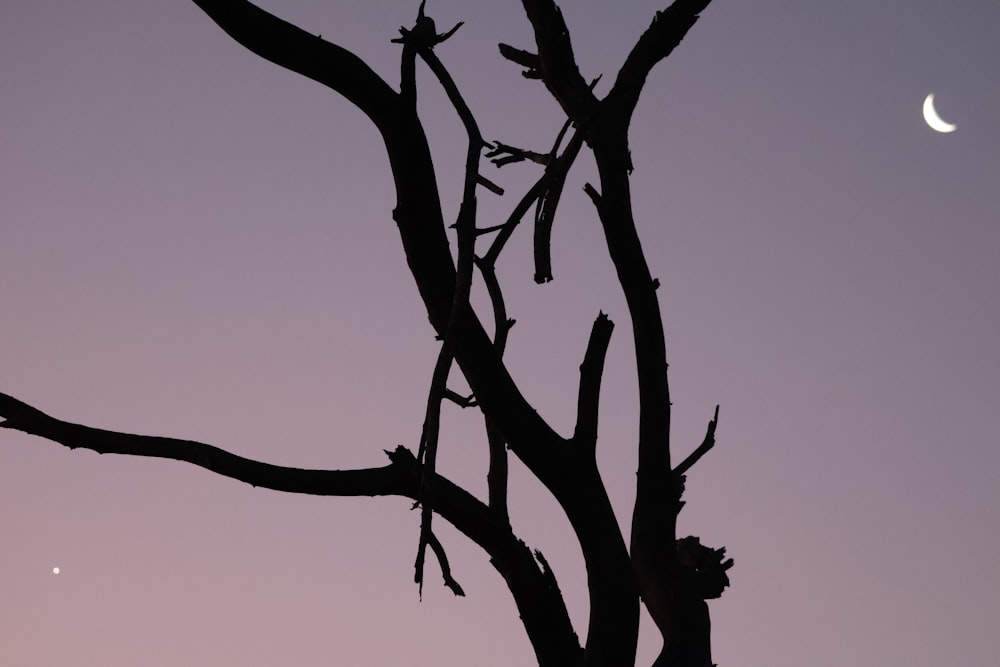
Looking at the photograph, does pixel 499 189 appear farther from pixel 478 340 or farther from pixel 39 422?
pixel 39 422

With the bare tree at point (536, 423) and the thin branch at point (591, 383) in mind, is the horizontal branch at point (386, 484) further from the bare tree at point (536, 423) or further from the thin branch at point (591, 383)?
the thin branch at point (591, 383)

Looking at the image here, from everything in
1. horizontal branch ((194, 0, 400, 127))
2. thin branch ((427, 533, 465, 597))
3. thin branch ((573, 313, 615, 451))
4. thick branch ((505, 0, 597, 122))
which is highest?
thick branch ((505, 0, 597, 122))

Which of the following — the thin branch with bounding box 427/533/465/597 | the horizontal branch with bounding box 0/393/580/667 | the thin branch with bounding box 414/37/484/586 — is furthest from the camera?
the horizontal branch with bounding box 0/393/580/667

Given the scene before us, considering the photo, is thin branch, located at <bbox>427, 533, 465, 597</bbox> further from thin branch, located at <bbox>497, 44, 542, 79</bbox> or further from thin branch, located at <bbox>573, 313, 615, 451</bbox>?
thin branch, located at <bbox>497, 44, 542, 79</bbox>

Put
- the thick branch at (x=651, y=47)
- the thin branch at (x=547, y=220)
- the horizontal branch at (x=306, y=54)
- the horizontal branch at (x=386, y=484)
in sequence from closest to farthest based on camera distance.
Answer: the thin branch at (x=547, y=220)
the horizontal branch at (x=306, y=54)
the horizontal branch at (x=386, y=484)
the thick branch at (x=651, y=47)

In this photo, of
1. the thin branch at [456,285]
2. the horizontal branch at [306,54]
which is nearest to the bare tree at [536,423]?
the horizontal branch at [306,54]

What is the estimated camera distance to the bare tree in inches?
182

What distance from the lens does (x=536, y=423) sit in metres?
4.82

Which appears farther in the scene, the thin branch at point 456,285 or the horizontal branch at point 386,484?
the horizontal branch at point 386,484

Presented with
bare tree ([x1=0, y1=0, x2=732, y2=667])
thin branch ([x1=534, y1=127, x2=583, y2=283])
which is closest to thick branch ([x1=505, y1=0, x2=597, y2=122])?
bare tree ([x1=0, y1=0, x2=732, y2=667])

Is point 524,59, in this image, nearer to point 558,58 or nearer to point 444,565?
point 558,58

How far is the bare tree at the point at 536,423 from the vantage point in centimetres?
462

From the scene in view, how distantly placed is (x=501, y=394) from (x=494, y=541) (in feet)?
2.29

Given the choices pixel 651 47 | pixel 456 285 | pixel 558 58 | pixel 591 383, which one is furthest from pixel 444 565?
pixel 651 47
